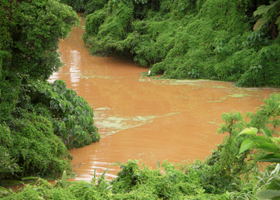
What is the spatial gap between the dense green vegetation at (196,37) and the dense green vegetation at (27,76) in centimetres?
687

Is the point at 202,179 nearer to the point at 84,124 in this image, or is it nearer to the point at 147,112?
the point at 84,124

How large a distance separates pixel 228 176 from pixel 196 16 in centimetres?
1011

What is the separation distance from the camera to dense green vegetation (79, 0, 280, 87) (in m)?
10.2

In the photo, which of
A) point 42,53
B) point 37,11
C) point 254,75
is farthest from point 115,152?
point 254,75

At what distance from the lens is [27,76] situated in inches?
205

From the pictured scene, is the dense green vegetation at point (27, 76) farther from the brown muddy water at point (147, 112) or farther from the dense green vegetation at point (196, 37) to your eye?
the dense green vegetation at point (196, 37)

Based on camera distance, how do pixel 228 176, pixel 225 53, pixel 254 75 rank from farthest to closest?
pixel 225 53, pixel 254 75, pixel 228 176

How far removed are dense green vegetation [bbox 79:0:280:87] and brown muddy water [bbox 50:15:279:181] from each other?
63 centimetres

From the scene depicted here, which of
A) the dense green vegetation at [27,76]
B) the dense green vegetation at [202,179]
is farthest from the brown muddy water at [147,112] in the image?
the dense green vegetation at [202,179]

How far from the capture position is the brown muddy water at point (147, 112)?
549 centimetres

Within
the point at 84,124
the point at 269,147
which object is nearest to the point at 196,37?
the point at 84,124

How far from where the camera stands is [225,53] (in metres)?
11.1

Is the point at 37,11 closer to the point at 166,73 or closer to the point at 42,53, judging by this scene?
the point at 42,53

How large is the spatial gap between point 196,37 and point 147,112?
17.8ft
